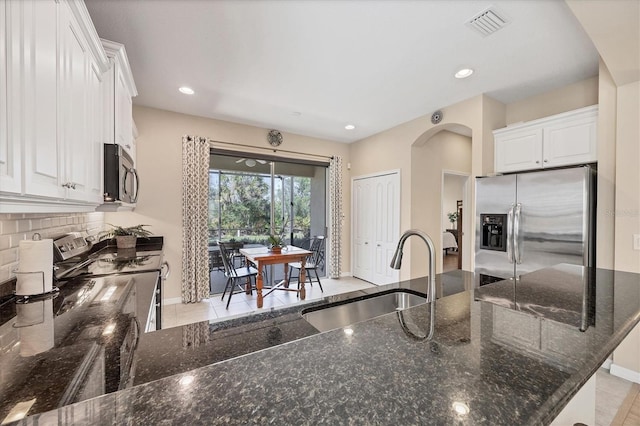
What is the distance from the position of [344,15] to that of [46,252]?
231cm

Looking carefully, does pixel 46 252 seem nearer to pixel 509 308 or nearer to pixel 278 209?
pixel 509 308

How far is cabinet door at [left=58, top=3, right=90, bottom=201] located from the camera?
1.20m

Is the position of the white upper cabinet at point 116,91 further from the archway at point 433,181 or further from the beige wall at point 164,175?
the archway at point 433,181

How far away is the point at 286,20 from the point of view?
1.97 meters

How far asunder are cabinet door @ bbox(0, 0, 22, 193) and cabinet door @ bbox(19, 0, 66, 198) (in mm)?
37

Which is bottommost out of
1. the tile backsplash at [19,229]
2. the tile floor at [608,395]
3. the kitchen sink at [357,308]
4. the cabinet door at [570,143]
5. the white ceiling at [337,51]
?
the tile floor at [608,395]

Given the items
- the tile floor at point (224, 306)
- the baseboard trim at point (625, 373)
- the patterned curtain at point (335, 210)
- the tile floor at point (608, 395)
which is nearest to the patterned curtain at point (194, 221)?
the tile floor at point (224, 306)

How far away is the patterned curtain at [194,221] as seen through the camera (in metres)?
3.79

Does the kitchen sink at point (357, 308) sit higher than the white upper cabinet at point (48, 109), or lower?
lower

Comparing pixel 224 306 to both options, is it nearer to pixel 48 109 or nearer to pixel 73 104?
pixel 73 104

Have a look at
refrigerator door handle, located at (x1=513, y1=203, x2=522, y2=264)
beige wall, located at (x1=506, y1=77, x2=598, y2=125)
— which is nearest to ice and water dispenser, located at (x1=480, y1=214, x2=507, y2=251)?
refrigerator door handle, located at (x1=513, y1=203, x2=522, y2=264)

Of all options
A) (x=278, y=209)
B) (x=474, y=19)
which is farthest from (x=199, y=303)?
(x=474, y=19)

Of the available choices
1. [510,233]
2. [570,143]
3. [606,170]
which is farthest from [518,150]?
[510,233]

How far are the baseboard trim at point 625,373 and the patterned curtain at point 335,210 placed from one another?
11.9 ft
